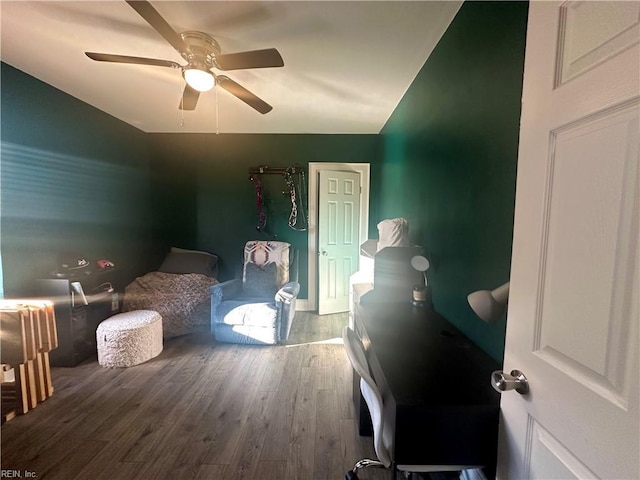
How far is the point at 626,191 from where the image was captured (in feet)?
1.68

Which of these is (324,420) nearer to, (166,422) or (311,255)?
(166,422)

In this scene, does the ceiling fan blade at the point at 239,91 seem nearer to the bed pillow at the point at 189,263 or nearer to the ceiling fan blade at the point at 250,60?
the ceiling fan blade at the point at 250,60

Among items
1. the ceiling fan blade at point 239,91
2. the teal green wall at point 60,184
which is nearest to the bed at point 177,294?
the teal green wall at point 60,184

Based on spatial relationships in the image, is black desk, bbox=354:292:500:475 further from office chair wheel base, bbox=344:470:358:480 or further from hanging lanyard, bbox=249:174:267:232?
hanging lanyard, bbox=249:174:267:232

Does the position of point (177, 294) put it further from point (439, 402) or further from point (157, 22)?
point (439, 402)

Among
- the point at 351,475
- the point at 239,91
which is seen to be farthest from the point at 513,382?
the point at 239,91

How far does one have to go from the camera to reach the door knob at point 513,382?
29.4 inches

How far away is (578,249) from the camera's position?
61 centimetres

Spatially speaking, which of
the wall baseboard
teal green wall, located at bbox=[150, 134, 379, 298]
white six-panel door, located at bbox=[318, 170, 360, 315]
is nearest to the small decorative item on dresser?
white six-panel door, located at bbox=[318, 170, 360, 315]

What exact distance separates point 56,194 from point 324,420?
304cm

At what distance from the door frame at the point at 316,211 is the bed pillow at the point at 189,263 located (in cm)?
132

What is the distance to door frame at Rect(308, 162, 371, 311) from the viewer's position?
13.0 ft

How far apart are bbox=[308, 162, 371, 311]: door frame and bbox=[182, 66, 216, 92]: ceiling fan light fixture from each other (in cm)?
215

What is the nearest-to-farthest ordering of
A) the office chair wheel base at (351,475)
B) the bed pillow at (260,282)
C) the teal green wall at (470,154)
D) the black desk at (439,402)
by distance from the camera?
the black desk at (439,402), the teal green wall at (470,154), the office chair wheel base at (351,475), the bed pillow at (260,282)
